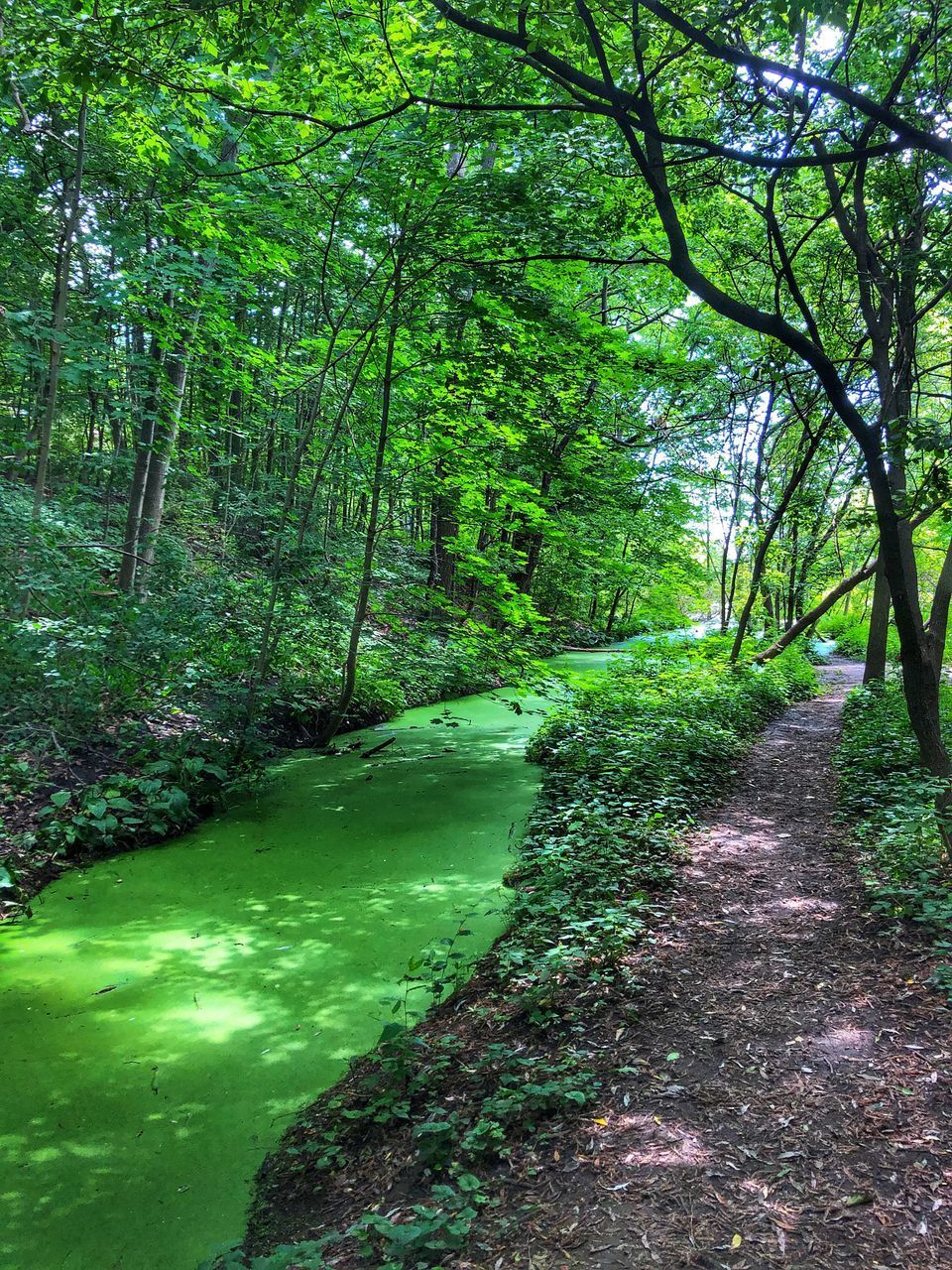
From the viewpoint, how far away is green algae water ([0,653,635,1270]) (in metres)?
1.83

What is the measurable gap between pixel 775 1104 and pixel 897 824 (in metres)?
2.32

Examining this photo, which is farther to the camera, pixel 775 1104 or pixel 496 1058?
pixel 496 1058

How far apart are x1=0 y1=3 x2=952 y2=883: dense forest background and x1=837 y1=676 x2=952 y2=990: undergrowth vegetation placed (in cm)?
43

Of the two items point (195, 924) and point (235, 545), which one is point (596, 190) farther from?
point (195, 924)

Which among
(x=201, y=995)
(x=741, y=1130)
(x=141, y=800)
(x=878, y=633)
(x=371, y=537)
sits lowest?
(x=201, y=995)

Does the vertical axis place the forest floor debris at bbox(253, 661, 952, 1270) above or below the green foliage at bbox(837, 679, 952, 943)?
below

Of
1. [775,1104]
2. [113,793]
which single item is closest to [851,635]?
[113,793]

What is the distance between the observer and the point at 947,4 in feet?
11.0

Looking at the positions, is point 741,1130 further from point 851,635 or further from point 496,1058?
point 851,635

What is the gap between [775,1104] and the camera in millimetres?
1912

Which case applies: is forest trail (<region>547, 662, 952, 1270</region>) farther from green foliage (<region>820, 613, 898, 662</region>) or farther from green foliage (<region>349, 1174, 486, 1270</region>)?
green foliage (<region>820, 613, 898, 662</region>)

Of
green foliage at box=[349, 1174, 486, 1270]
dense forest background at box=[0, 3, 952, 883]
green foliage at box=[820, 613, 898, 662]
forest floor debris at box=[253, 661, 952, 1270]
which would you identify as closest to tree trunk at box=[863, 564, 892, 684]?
dense forest background at box=[0, 3, 952, 883]

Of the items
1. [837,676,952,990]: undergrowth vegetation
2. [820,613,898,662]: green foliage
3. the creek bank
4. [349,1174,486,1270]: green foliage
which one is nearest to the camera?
[349,1174,486,1270]: green foliage

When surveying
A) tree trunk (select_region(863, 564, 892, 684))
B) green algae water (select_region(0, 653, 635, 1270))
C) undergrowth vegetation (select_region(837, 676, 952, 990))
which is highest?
tree trunk (select_region(863, 564, 892, 684))
